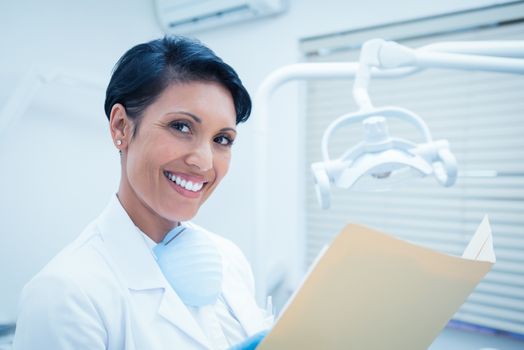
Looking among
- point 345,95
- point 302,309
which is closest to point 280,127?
point 345,95

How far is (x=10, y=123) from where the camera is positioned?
1313mm

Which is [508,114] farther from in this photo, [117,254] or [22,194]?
[22,194]

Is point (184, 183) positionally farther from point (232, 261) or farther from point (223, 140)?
point (232, 261)

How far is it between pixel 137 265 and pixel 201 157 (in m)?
0.27

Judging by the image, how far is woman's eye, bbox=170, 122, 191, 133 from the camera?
2.38 feet

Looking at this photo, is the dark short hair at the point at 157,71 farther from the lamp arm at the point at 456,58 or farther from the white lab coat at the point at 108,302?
the lamp arm at the point at 456,58

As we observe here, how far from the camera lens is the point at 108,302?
25.4 inches

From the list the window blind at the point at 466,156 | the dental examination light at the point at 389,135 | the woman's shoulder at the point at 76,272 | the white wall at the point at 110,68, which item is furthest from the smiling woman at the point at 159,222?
the window blind at the point at 466,156

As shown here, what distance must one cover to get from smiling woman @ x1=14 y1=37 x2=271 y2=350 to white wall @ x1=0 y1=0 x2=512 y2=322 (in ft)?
3.10

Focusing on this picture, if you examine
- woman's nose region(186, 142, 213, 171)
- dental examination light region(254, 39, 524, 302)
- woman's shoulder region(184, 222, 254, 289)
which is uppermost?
dental examination light region(254, 39, 524, 302)

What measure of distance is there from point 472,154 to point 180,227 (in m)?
1.44

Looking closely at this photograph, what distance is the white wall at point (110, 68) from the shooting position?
148cm

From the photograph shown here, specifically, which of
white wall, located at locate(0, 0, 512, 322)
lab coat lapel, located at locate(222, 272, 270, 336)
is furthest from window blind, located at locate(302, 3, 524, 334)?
lab coat lapel, located at locate(222, 272, 270, 336)

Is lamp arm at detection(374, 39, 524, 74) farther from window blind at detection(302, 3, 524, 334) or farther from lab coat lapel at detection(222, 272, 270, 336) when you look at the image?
window blind at detection(302, 3, 524, 334)
